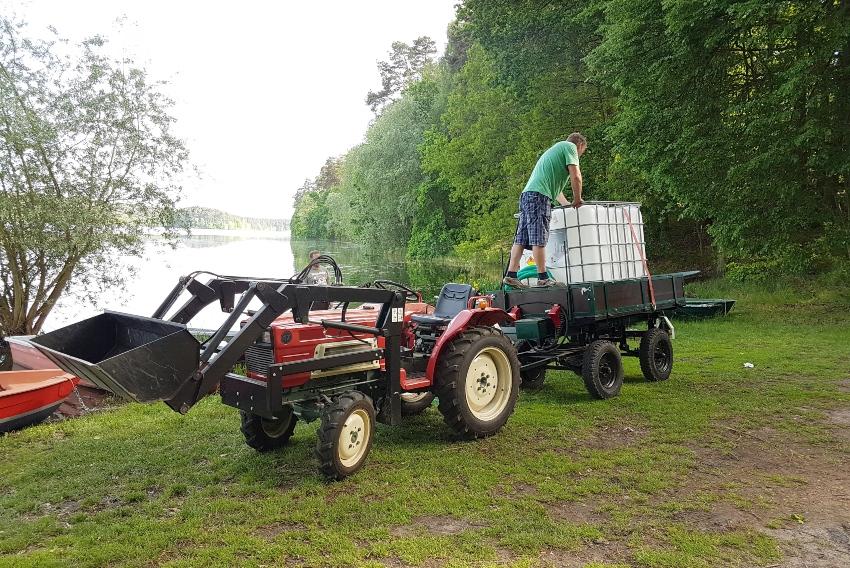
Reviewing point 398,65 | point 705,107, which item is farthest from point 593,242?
point 398,65

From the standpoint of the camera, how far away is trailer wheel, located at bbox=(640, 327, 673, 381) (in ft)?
25.5

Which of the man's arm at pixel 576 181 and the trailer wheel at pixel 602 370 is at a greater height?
the man's arm at pixel 576 181

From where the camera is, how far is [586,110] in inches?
863

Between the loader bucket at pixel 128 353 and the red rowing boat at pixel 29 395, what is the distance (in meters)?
2.75

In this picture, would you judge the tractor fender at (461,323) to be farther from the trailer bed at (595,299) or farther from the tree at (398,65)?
the tree at (398,65)

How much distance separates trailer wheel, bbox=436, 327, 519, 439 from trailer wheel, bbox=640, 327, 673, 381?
2722mm

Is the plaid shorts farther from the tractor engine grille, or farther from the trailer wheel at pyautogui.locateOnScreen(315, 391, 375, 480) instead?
the tractor engine grille

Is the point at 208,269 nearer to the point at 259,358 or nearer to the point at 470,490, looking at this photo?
the point at 259,358

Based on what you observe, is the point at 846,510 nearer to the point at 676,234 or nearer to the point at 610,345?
the point at 610,345

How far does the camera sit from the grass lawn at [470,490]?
3.42 m

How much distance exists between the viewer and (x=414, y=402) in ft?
20.4

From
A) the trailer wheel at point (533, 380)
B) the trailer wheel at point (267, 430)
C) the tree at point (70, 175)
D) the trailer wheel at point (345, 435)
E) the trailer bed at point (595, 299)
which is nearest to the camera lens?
the trailer wheel at point (345, 435)

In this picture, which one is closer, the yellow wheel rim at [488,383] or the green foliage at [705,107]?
the yellow wheel rim at [488,383]

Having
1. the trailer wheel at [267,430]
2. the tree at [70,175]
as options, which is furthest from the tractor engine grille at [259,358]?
the tree at [70,175]
